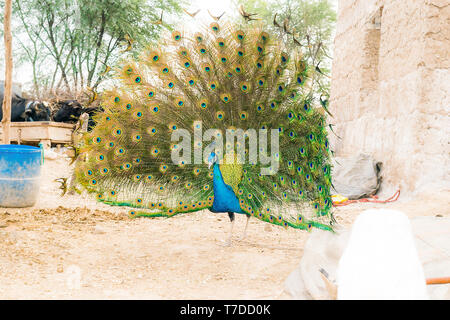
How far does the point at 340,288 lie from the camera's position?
50.1 inches

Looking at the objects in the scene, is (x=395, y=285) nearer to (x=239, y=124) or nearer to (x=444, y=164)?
(x=239, y=124)

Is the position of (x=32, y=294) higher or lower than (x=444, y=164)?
lower

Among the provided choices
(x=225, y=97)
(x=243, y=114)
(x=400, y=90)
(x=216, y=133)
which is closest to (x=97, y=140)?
(x=216, y=133)

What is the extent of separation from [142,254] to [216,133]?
53.8 inches

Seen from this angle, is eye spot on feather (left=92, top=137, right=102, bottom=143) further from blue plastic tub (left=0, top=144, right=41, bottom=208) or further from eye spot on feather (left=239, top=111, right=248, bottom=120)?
blue plastic tub (left=0, top=144, right=41, bottom=208)

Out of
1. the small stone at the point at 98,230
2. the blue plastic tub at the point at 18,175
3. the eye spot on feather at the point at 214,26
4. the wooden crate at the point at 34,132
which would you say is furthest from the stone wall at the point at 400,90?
the wooden crate at the point at 34,132

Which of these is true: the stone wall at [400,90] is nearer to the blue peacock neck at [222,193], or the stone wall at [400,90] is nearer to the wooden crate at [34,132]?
the blue peacock neck at [222,193]

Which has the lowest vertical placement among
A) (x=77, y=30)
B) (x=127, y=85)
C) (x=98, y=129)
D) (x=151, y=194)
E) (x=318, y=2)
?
(x=151, y=194)

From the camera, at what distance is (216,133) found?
4090 mm

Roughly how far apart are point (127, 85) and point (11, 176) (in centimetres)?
274

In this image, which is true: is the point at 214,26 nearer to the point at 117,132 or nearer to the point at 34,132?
the point at 117,132

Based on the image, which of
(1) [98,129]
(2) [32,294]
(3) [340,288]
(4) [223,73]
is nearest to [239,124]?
(4) [223,73]

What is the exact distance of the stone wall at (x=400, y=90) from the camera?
237 inches

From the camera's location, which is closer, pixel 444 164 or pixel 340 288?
pixel 340 288
